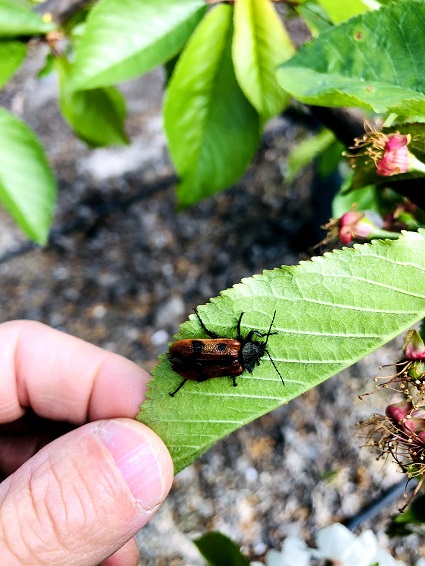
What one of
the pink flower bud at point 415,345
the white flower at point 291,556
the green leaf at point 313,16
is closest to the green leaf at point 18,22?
the green leaf at point 313,16

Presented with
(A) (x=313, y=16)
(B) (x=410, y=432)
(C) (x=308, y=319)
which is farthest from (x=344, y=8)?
(B) (x=410, y=432)

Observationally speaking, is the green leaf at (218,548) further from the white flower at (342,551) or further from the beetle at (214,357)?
the beetle at (214,357)

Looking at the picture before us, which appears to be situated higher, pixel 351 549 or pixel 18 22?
pixel 18 22

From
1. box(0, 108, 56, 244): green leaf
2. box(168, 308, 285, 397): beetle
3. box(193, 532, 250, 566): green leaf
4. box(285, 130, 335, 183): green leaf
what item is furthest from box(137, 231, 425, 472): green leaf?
box(285, 130, 335, 183): green leaf

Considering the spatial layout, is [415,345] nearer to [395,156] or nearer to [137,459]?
[395,156]

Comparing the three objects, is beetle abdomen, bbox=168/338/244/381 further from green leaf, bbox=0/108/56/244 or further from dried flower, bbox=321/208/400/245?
green leaf, bbox=0/108/56/244
